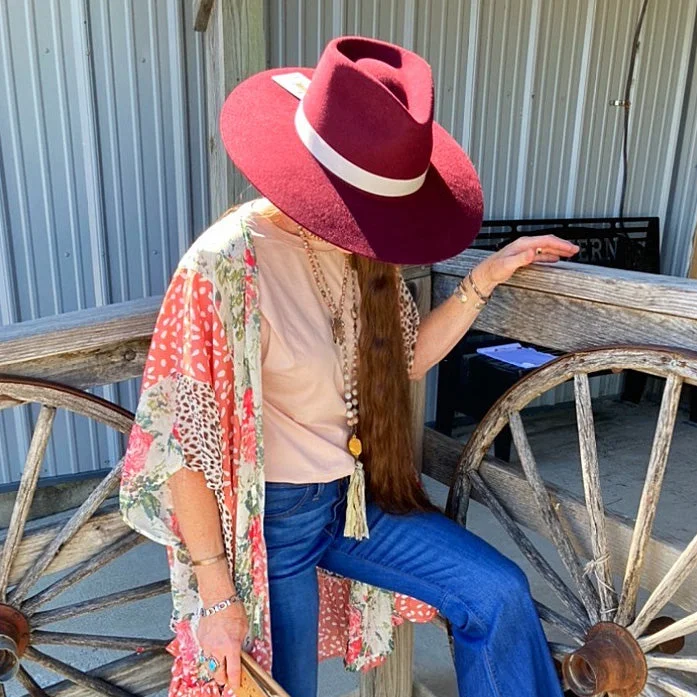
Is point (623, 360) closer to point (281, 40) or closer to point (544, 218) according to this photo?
point (281, 40)

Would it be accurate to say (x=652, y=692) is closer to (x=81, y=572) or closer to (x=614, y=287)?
(x=614, y=287)

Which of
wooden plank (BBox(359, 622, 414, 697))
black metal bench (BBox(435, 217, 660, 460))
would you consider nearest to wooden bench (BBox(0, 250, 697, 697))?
wooden plank (BBox(359, 622, 414, 697))

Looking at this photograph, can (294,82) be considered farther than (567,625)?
No

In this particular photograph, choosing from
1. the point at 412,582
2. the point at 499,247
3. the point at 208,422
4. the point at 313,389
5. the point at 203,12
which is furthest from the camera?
the point at 499,247

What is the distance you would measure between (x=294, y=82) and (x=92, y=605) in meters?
1.08

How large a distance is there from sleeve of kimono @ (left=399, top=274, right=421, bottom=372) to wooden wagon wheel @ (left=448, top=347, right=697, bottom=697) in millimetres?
231

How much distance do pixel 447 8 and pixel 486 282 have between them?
2.70 meters

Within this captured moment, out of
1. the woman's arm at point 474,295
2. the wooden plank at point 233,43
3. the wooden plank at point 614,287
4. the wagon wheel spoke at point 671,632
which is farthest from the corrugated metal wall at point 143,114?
the wagon wheel spoke at point 671,632

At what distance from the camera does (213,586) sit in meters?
1.15

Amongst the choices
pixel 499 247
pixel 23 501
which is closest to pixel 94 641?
pixel 23 501

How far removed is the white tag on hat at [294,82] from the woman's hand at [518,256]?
45 centimetres

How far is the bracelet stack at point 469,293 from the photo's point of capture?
1.34 metres

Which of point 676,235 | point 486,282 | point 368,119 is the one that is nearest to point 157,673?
point 486,282

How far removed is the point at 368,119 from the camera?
0.99 metres
